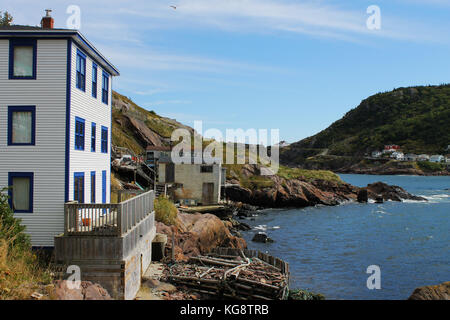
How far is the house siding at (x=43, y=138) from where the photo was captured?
1802 cm

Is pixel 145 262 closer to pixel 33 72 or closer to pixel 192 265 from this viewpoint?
pixel 192 265

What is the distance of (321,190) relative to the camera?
279ft

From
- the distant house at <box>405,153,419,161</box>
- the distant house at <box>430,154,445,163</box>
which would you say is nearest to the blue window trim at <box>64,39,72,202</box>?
the distant house at <box>430,154,445,163</box>

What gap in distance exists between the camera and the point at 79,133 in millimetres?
19844

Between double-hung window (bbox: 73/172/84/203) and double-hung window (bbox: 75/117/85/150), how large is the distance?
1292 millimetres

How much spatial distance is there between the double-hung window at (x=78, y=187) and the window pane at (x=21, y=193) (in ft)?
6.32

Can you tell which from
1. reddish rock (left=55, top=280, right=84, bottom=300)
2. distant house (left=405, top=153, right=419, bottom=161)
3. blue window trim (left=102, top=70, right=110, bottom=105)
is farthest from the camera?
distant house (left=405, top=153, right=419, bottom=161)

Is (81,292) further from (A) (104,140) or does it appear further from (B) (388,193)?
(B) (388,193)

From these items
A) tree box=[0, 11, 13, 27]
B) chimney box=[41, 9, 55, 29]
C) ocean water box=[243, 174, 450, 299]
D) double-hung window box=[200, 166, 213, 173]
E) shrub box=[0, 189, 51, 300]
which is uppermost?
tree box=[0, 11, 13, 27]

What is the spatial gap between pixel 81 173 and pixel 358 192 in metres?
73.2

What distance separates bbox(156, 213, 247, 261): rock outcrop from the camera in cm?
2572

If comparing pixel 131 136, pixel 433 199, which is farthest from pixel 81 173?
pixel 433 199

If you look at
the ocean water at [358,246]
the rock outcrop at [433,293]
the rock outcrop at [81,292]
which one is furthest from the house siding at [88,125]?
the rock outcrop at [433,293]

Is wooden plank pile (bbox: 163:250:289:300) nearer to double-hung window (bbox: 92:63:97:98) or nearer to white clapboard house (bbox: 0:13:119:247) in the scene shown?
white clapboard house (bbox: 0:13:119:247)
